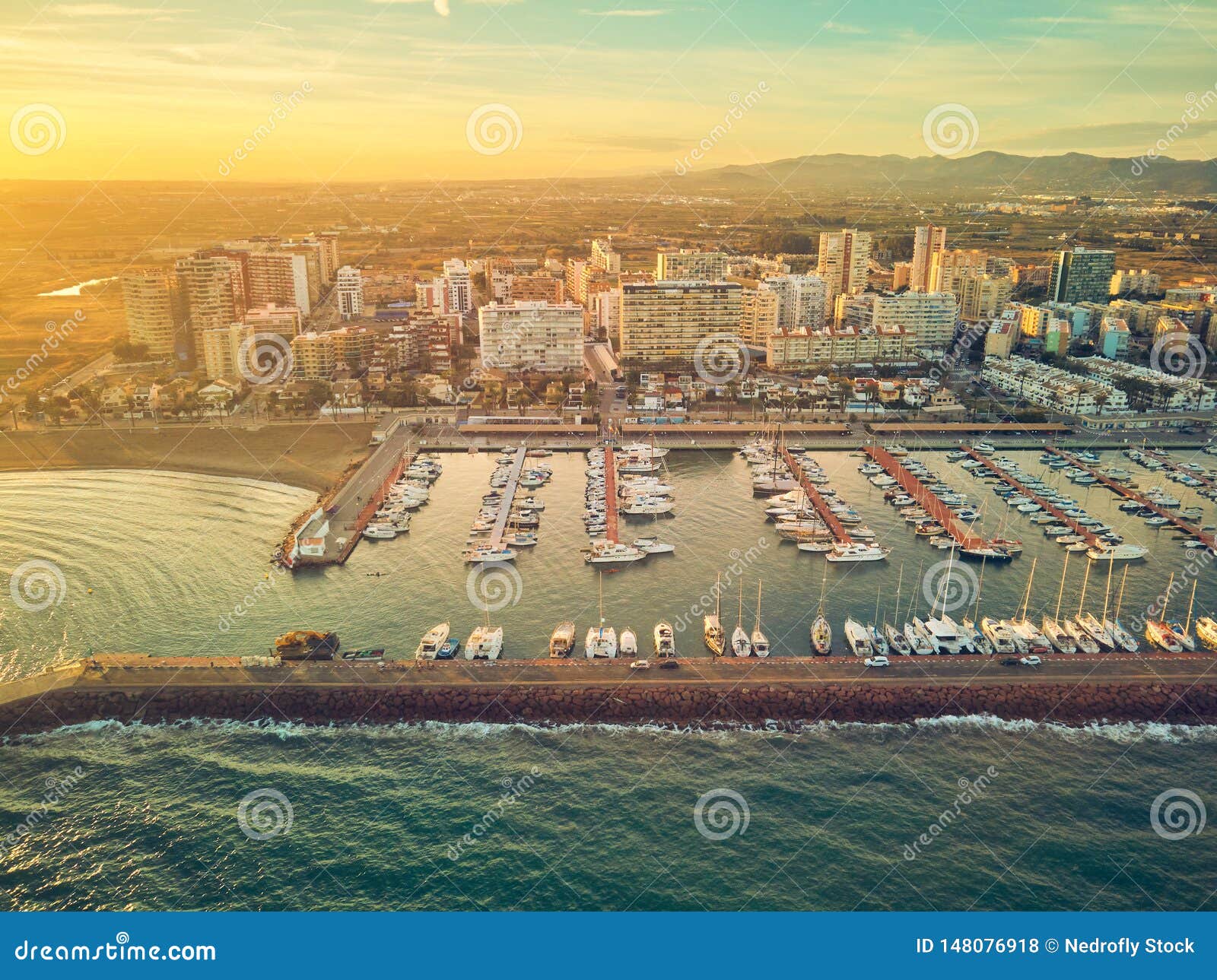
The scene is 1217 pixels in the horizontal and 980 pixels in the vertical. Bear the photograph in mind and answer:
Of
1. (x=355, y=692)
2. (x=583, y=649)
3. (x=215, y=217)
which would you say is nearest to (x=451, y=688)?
(x=355, y=692)

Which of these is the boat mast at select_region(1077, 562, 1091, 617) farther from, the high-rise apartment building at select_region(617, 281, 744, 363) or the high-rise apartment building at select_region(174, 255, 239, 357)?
the high-rise apartment building at select_region(174, 255, 239, 357)

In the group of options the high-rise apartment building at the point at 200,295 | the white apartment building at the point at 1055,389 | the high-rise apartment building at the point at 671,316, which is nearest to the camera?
the white apartment building at the point at 1055,389

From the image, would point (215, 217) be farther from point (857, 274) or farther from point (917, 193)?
point (917, 193)

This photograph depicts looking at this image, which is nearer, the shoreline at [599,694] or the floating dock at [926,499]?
the shoreline at [599,694]

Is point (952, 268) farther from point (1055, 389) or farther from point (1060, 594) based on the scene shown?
point (1060, 594)

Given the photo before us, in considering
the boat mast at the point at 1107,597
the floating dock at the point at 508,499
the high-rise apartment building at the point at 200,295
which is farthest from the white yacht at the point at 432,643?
the high-rise apartment building at the point at 200,295

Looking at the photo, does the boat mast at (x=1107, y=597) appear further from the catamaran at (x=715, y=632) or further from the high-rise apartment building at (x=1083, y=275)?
the high-rise apartment building at (x=1083, y=275)
